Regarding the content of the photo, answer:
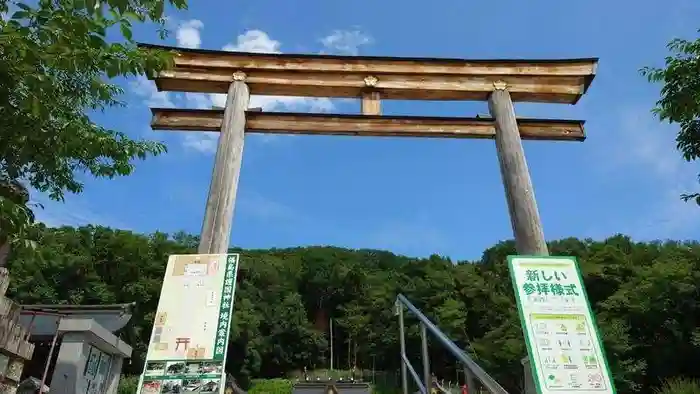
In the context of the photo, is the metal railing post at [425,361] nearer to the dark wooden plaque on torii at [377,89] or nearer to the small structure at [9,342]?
the dark wooden plaque on torii at [377,89]

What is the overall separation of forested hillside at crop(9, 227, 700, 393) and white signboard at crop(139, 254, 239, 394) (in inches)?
549

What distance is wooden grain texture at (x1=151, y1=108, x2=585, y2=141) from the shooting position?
17.6ft

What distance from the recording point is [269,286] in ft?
122

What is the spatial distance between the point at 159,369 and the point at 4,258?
3.73m

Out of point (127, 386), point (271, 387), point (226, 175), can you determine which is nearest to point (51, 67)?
point (226, 175)

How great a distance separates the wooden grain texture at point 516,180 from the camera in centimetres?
461

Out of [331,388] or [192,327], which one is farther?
[331,388]

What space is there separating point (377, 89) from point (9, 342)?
414 centimetres

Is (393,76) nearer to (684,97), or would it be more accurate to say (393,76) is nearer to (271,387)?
(684,97)

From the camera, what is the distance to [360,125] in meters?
5.48

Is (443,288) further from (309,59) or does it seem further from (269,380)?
(309,59)

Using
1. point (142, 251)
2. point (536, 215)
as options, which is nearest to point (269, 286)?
point (142, 251)

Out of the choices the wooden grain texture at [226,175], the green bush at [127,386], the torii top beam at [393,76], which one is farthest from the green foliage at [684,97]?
the green bush at [127,386]

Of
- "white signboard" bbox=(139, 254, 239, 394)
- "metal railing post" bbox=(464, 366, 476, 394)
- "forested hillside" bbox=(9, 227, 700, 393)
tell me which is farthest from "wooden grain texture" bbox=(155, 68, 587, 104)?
"forested hillside" bbox=(9, 227, 700, 393)
